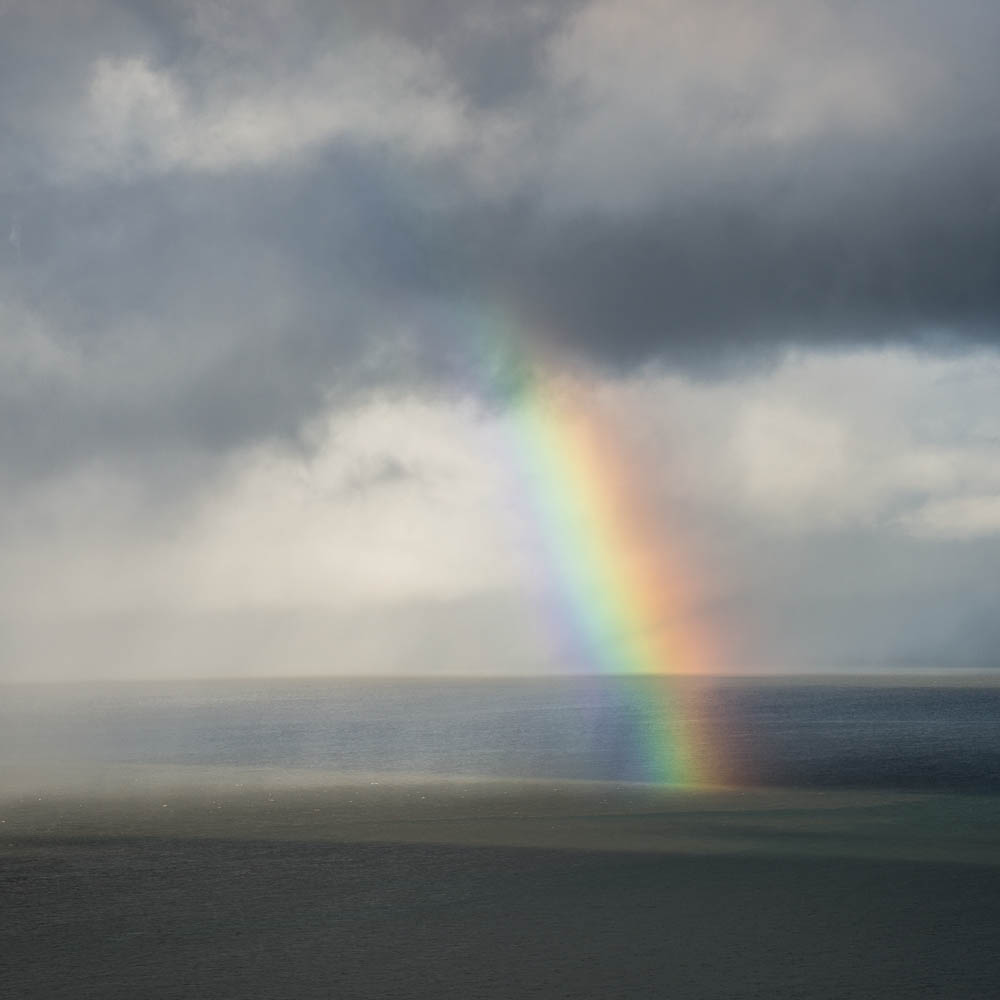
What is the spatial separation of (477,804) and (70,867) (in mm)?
22702

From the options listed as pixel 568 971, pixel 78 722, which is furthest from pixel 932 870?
pixel 78 722

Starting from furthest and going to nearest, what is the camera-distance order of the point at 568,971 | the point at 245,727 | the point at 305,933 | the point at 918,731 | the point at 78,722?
the point at 78,722 < the point at 245,727 < the point at 918,731 < the point at 305,933 < the point at 568,971

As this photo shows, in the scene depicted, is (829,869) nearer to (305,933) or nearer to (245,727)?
(305,933)

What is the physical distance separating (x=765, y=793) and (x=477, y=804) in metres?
16.0

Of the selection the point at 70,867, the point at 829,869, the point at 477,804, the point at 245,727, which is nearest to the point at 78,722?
the point at 245,727

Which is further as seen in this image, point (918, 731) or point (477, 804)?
point (918, 731)

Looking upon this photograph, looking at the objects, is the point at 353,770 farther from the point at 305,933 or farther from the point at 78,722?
the point at 78,722

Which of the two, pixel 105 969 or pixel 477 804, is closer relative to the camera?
pixel 105 969

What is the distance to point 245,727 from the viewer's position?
518 feet

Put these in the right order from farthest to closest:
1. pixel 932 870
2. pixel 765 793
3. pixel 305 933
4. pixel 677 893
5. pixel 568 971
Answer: pixel 765 793, pixel 932 870, pixel 677 893, pixel 305 933, pixel 568 971

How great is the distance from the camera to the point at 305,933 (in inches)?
1261

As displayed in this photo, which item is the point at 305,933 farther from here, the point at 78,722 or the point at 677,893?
the point at 78,722

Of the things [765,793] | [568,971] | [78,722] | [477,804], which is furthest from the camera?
[78,722]

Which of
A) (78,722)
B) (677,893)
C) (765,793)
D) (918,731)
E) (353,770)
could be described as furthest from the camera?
(78,722)
